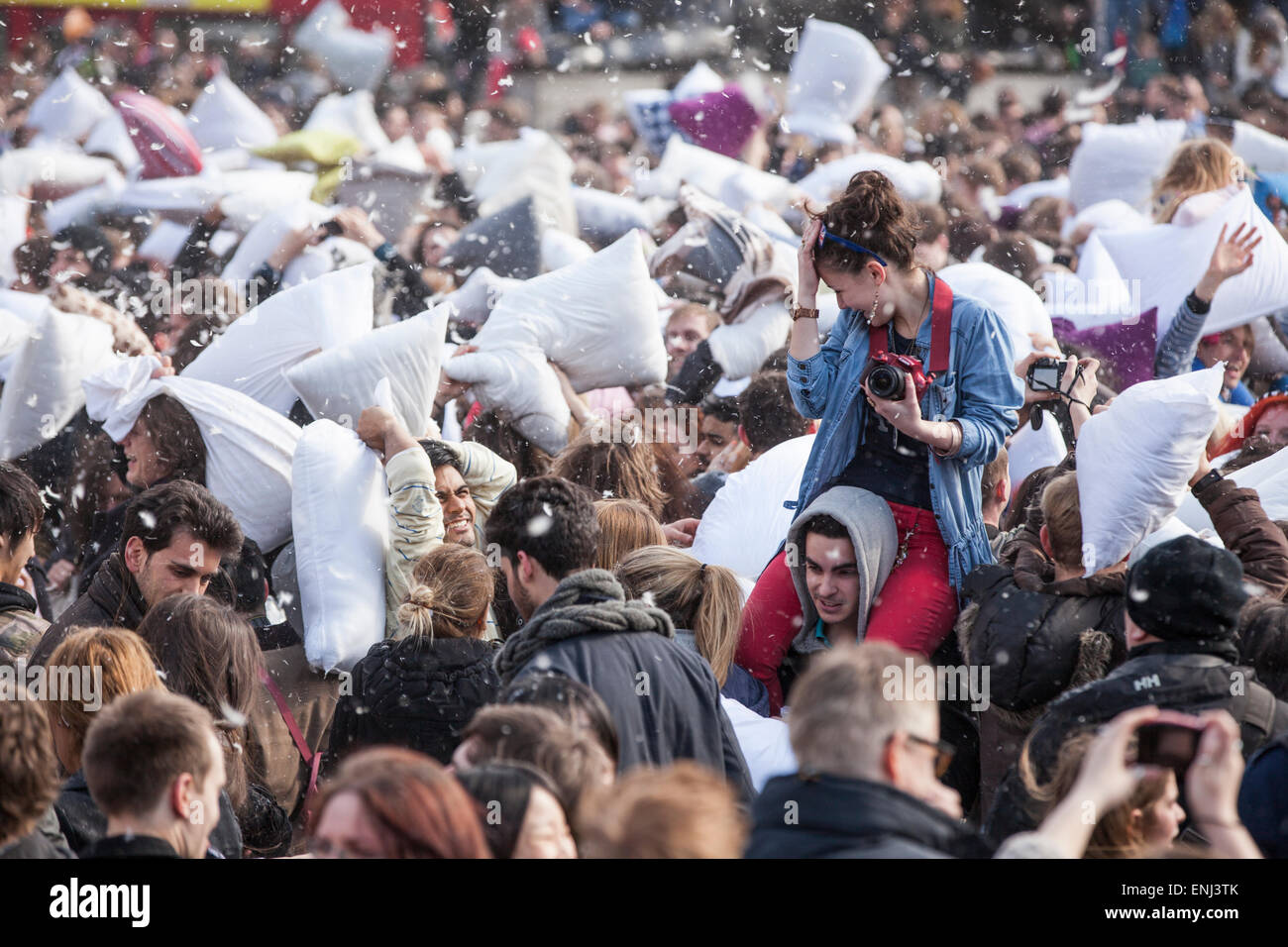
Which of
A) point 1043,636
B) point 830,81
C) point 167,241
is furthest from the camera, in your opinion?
point 830,81

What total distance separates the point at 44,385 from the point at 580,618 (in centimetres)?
231

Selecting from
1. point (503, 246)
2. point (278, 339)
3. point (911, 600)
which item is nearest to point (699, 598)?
point (911, 600)

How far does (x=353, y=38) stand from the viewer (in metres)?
9.98

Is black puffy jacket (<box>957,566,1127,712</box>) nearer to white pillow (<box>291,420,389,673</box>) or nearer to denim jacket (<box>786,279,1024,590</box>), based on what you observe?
denim jacket (<box>786,279,1024,590</box>)

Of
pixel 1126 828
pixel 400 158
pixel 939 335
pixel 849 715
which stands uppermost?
pixel 400 158

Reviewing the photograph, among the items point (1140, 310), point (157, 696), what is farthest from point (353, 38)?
point (157, 696)

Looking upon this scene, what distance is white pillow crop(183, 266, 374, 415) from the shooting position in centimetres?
406

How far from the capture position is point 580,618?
95.8 inches

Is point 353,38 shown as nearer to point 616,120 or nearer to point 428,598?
point 616,120

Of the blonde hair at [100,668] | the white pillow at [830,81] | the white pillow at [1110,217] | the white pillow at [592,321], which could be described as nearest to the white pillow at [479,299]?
the white pillow at [592,321]

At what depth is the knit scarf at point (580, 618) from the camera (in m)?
2.43
